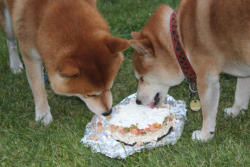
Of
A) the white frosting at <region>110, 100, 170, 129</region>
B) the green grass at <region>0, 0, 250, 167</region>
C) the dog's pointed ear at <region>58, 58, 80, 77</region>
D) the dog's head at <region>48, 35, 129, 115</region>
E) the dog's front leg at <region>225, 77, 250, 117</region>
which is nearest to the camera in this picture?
the dog's pointed ear at <region>58, 58, 80, 77</region>

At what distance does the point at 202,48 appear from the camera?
278 centimetres

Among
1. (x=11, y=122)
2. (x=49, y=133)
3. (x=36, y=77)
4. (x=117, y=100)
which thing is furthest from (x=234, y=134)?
(x=11, y=122)

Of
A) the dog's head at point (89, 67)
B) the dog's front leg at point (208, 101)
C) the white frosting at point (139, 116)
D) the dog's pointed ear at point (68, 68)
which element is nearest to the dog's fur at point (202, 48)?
the dog's front leg at point (208, 101)

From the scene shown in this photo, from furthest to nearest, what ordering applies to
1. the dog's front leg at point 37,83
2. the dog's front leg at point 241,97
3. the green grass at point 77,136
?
the dog's front leg at point 241,97 < the dog's front leg at point 37,83 < the green grass at point 77,136

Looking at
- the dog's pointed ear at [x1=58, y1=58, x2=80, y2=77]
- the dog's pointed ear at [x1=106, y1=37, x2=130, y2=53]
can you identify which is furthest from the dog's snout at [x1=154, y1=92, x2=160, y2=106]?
the dog's pointed ear at [x1=58, y1=58, x2=80, y2=77]

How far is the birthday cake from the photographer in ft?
9.61

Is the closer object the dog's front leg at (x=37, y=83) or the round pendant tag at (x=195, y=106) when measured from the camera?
the dog's front leg at (x=37, y=83)

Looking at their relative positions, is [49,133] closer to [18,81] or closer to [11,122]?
[11,122]

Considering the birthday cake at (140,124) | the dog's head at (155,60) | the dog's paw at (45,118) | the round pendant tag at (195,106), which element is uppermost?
the dog's head at (155,60)

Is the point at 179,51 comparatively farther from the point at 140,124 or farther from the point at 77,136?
the point at 77,136

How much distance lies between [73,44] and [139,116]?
1014mm

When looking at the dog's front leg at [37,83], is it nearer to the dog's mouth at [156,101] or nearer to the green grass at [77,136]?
the green grass at [77,136]

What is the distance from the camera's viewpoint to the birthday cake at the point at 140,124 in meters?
2.93

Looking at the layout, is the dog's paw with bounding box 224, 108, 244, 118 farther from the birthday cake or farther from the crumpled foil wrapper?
the birthday cake
